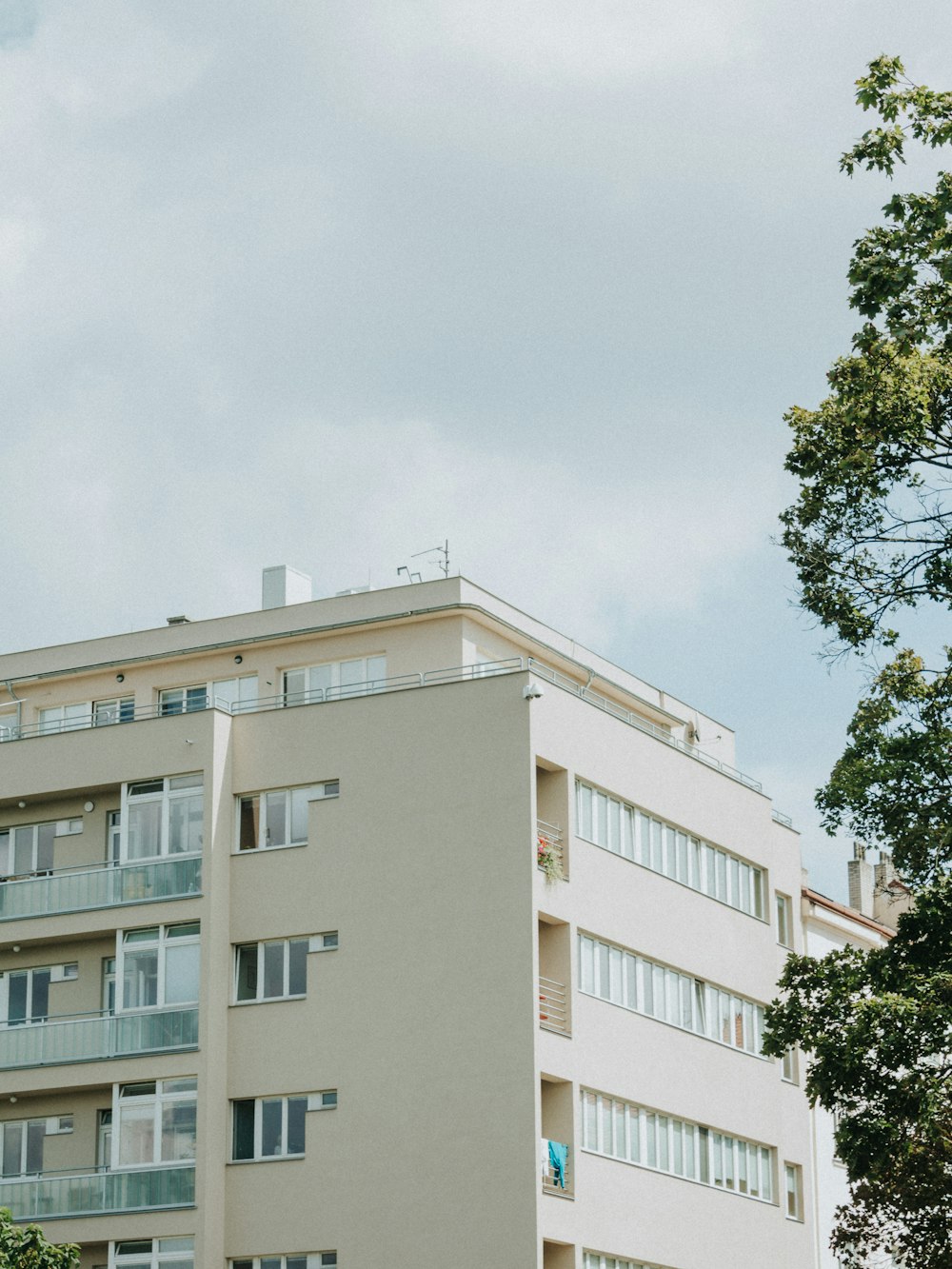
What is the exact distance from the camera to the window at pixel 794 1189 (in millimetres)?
49312

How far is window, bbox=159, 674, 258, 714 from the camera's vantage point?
1921 inches

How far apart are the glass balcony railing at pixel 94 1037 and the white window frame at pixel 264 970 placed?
1.12m

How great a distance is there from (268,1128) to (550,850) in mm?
7697

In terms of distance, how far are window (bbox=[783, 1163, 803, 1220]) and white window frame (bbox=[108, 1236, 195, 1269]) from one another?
1478 centimetres

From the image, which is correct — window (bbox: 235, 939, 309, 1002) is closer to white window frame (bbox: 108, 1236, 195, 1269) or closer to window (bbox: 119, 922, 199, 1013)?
window (bbox: 119, 922, 199, 1013)

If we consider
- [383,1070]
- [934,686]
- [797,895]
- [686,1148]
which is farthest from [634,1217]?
[934,686]

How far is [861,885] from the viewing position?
68.8m

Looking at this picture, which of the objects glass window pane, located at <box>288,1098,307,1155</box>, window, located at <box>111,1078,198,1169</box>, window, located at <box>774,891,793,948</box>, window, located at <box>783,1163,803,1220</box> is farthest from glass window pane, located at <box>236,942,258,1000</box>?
window, located at <box>774,891,793,948</box>

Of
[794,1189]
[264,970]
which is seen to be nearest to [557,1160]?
[264,970]

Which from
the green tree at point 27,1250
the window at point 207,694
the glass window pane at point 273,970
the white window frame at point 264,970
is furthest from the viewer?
the window at point 207,694

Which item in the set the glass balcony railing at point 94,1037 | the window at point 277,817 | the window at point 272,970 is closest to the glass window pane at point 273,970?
the window at point 272,970

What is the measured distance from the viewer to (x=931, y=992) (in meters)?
31.1

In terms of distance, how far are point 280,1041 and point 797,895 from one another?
617 inches

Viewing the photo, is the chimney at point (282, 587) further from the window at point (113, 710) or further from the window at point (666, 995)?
the window at point (666, 995)
